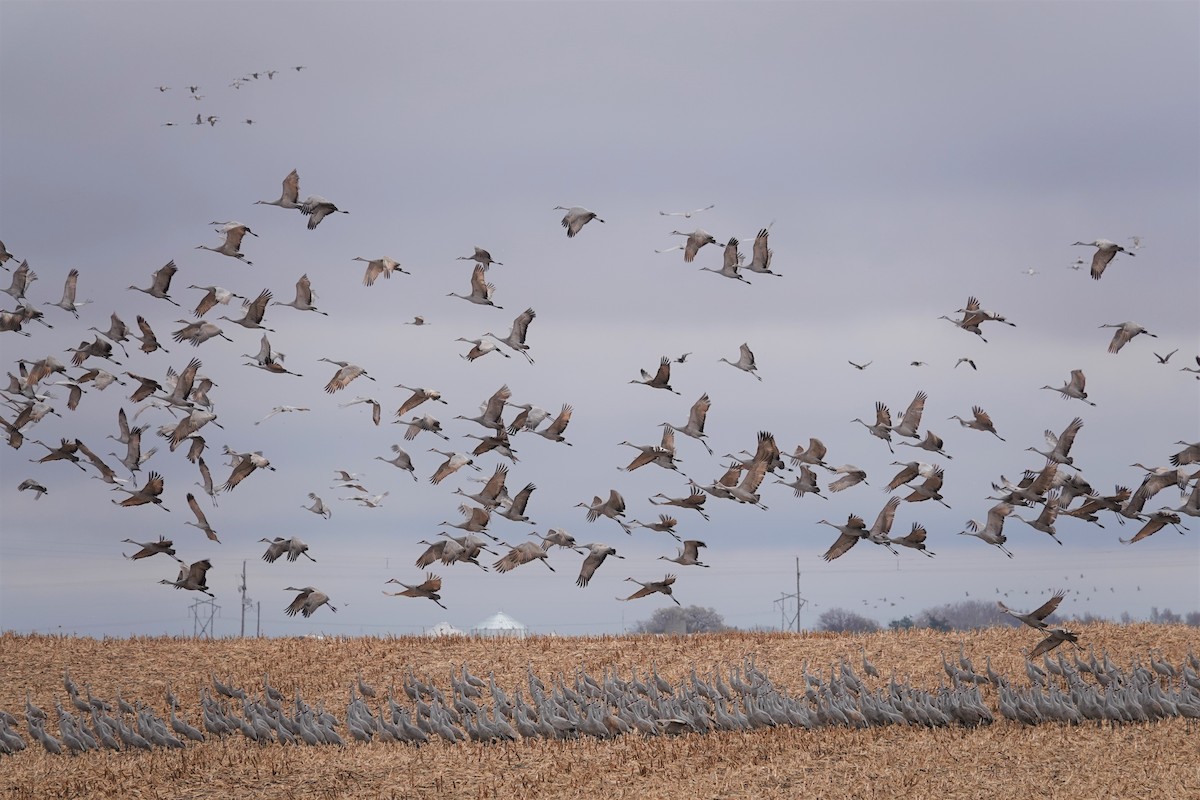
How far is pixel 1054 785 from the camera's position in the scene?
822 inches

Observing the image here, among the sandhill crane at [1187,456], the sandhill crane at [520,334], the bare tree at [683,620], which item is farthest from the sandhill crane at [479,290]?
the bare tree at [683,620]

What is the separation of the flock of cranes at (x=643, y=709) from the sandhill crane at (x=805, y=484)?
373 cm

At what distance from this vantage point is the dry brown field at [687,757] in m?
21.4

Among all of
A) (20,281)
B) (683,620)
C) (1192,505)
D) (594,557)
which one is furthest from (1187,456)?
(683,620)

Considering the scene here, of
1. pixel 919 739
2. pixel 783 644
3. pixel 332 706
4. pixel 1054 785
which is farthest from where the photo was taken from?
pixel 783 644

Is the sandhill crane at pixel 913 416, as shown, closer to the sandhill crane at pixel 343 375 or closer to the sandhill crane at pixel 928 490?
the sandhill crane at pixel 928 490

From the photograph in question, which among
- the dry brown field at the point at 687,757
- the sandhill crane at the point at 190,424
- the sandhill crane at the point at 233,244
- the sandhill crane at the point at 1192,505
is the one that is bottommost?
the dry brown field at the point at 687,757

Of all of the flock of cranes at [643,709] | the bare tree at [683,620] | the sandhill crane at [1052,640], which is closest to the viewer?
the flock of cranes at [643,709]

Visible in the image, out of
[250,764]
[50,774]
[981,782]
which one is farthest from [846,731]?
[50,774]

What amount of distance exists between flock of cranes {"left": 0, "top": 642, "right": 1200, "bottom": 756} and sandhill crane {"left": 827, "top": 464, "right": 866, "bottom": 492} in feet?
11.6

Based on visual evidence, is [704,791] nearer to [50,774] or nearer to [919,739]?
[919,739]

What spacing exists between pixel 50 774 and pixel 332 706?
250 inches

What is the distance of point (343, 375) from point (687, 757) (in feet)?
40.3

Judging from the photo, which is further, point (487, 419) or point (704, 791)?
point (487, 419)
